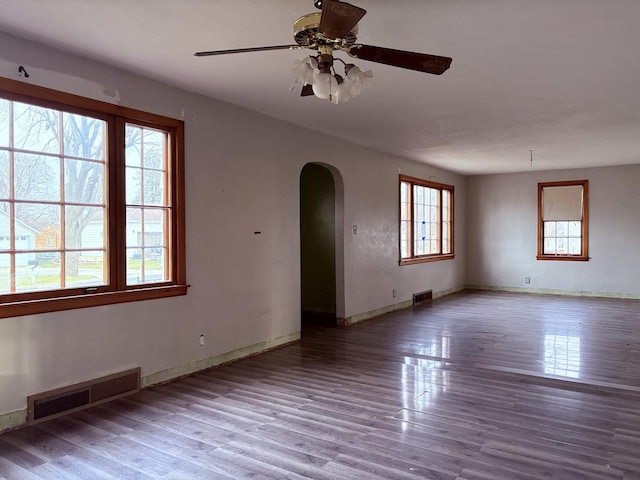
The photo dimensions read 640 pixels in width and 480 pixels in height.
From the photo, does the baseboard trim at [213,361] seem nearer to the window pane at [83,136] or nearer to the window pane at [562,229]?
the window pane at [83,136]

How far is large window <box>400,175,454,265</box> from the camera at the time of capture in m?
8.41

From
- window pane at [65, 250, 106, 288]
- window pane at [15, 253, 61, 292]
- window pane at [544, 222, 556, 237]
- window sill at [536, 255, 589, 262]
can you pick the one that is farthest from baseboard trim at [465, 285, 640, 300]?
window pane at [15, 253, 61, 292]

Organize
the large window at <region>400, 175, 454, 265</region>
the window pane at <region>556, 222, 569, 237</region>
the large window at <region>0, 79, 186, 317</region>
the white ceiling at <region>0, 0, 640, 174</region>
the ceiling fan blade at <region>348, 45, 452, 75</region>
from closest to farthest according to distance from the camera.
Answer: the ceiling fan blade at <region>348, 45, 452, 75</region> < the white ceiling at <region>0, 0, 640, 174</region> < the large window at <region>0, 79, 186, 317</region> < the large window at <region>400, 175, 454, 265</region> < the window pane at <region>556, 222, 569, 237</region>

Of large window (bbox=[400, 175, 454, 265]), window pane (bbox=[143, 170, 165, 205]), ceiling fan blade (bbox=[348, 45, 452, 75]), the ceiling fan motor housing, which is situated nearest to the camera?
the ceiling fan motor housing

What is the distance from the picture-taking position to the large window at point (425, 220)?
8.41 metres

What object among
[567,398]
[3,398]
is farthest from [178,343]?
[567,398]

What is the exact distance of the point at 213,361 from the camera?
4.62 m

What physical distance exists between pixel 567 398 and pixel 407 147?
438 centimetres

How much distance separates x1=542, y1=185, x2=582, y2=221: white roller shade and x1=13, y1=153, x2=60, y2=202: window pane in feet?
29.9

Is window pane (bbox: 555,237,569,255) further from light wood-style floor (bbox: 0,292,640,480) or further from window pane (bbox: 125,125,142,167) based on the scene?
window pane (bbox: 125,125,142,167)

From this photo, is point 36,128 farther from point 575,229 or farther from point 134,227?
point 575,229

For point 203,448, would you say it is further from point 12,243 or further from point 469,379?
point 469,379

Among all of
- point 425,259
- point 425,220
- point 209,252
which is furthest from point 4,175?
point 425,220

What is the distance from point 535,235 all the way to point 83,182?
8.92m
